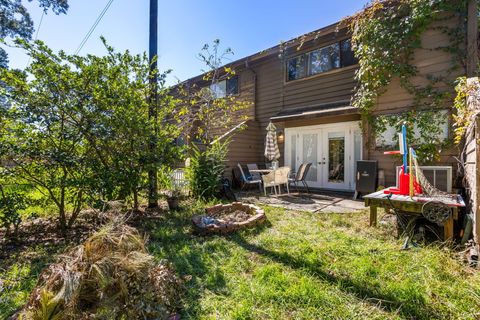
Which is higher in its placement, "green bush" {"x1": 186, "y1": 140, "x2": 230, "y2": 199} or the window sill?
the window sill

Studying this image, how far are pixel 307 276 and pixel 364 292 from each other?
510mm

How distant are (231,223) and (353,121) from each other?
509cm

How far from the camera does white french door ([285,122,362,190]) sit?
688 centimetres

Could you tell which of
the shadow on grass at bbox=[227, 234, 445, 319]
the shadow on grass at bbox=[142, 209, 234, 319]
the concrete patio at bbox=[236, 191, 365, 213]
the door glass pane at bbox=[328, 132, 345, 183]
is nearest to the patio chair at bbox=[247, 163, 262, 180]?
the concrete patio at bbox=[236, 191, 365, 213]

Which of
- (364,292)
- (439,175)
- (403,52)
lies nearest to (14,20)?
(403,52)

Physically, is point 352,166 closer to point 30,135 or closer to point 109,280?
point 109,280

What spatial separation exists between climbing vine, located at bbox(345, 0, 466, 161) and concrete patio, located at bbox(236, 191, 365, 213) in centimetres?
203

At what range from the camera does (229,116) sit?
10.3 meters

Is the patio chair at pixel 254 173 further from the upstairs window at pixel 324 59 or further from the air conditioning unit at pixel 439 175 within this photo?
the air conditioning unit at pixel 439 175

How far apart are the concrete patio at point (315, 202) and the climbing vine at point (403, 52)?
203 cm

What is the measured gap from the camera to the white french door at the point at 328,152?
688 centimetres

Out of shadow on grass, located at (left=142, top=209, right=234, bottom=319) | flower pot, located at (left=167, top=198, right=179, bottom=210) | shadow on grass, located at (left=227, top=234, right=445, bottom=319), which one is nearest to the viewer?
shadow on grass, located at (left=227, top=234, right=445, bottom=319)

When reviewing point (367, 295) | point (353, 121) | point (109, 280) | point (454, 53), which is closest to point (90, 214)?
point (109, 280)

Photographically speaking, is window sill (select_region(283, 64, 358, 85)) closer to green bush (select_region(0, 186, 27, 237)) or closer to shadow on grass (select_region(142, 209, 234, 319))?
shadow on grass (select_region(142, 209, 234, 319))
